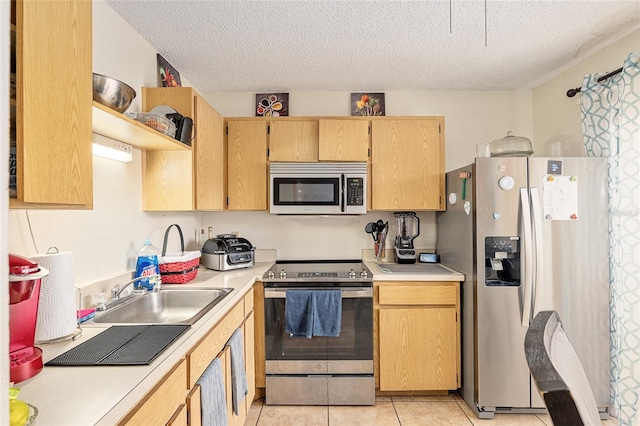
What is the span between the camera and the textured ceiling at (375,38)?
185 cm

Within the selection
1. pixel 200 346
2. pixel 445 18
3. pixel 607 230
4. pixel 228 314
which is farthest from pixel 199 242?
pixel 607 230

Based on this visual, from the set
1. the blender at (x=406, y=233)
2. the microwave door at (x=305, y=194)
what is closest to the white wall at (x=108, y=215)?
the microwave door at (x=305, y=194)

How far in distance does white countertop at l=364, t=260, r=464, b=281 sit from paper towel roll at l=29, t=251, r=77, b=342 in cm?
179

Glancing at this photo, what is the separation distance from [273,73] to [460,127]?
168 cm

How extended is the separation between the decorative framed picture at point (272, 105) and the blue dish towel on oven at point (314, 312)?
5.12 feet

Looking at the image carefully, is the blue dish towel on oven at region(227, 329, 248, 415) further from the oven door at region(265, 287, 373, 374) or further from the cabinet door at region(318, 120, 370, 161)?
the cabinet door at region(318, 120, 370, 161)

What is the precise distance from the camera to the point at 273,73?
8.81 feet

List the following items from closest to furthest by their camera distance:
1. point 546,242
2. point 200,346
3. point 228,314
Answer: point 200,346 < point 228,314 < point 546,242

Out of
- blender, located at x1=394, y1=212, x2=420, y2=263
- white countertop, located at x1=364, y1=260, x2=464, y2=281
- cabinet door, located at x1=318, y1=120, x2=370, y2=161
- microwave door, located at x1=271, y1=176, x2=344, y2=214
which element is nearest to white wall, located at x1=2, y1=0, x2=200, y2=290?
microwave door, located at x1=271, y1=176, x2=344, y2=214

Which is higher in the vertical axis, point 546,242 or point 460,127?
point 460,127

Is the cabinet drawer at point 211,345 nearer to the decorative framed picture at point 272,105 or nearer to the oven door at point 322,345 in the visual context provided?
the oven door at point 322,345

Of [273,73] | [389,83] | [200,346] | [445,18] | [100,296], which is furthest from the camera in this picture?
[389,83]

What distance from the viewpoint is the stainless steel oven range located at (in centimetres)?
240

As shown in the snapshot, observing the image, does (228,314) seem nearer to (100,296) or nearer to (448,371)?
(100,296)
